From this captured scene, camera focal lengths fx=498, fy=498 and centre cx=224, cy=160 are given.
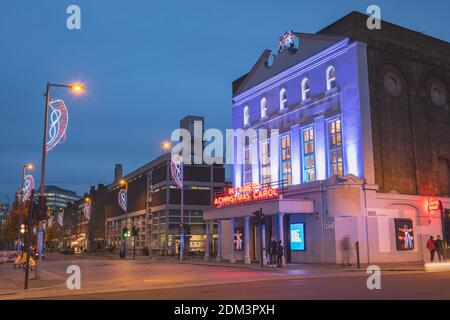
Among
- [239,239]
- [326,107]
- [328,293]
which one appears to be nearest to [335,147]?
[326,107]

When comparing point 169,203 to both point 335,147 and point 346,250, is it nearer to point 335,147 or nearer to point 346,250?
point 335,147

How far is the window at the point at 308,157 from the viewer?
38.8 metres

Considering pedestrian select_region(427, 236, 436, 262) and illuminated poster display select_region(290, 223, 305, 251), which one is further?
illuminated poster display select_region(290, 223, 305, 251)

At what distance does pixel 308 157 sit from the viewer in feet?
129

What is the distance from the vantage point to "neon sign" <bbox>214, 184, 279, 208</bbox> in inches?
1475

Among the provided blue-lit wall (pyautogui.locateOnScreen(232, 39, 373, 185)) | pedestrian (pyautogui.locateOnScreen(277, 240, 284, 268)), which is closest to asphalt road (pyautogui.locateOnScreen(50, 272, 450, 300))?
pedestrian (pyautogui.locateOnScreen(277, 240, 284, 268))

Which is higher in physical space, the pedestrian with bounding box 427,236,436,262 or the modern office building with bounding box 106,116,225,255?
the modern office building with bounding box 106,116,225,255

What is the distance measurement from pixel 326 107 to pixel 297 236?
10078 millimetres

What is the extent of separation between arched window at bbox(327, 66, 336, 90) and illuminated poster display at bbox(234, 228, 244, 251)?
1506cm

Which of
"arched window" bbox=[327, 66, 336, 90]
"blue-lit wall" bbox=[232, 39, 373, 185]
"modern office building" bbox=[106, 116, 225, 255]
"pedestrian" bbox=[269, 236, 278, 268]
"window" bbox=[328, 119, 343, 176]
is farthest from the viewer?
"modern office building" bbox=[106, 116, 225, 255]

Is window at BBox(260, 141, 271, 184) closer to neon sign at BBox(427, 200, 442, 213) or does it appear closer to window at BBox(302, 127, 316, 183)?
window at BBox(302, 127, 316, 183)

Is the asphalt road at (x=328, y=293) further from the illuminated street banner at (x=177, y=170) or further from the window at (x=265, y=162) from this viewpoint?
the illuminated street banner at (x=177, y=170)

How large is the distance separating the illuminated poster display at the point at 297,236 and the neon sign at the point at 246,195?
298 cm

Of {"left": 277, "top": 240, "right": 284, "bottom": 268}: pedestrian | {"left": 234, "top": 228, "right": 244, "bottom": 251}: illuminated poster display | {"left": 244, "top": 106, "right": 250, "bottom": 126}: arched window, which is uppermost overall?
{"left": 244, "top": 106, "right": 250, "bottom": 126}: arched window
